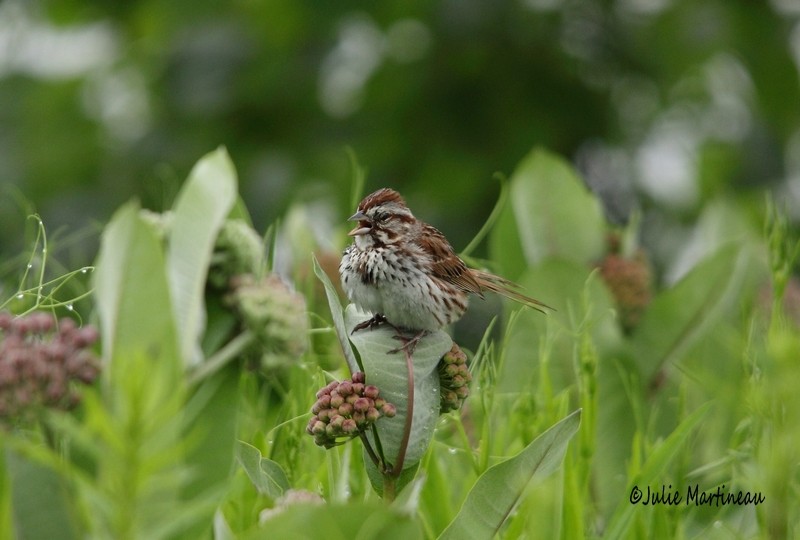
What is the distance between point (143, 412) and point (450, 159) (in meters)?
4.39

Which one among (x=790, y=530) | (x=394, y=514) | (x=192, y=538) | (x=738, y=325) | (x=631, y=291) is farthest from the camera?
(x=738, y=325)

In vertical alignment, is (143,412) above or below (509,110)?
above

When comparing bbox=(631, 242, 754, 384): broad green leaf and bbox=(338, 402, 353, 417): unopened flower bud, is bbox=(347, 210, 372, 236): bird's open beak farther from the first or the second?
bbox=(338, 402, 353, 417): unopened flower bud

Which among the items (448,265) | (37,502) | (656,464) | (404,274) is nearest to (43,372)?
(37,502)

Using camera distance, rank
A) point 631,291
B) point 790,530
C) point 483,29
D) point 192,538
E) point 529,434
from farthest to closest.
A: point 483,29
point 631,291
point 529,434
point 790,530
point 192,538

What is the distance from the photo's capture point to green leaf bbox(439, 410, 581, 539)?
101 cm

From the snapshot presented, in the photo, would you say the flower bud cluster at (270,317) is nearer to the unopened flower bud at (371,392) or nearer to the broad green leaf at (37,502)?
the unopened flower bud at (371,392)

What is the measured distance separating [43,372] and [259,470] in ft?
0.97

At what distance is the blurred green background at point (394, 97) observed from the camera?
16.2 ft

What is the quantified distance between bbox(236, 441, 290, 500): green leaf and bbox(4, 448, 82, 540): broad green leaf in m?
0.22

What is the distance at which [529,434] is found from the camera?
4.25 ft

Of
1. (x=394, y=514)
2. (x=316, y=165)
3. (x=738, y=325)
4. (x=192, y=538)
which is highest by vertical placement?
(x=394, y=514)

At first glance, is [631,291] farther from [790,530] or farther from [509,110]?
[509,110]

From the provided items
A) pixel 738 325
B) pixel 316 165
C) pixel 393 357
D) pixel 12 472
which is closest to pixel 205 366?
pixel 393 357
